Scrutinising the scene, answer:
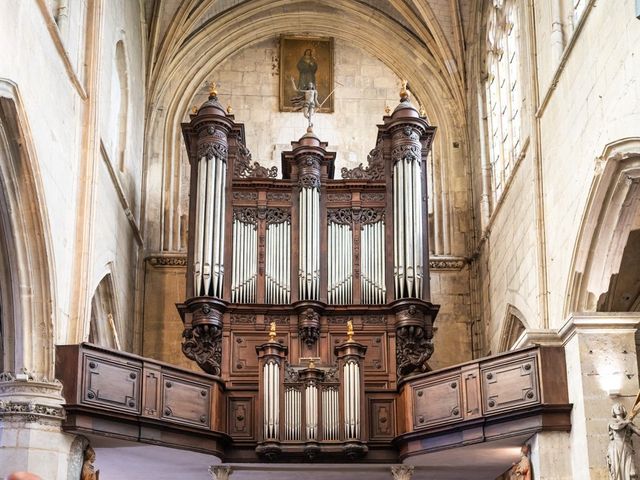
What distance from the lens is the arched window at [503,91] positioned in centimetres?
2102

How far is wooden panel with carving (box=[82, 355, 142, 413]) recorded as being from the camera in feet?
51.3

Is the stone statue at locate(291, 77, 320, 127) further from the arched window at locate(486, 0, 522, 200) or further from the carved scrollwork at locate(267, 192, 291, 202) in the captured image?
the arched window at locate(486, 0, 522, 200)

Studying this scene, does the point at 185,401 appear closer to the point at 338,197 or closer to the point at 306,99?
the point at 338,197

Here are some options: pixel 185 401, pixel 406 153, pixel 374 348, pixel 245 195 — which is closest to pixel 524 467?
pixel 374 348

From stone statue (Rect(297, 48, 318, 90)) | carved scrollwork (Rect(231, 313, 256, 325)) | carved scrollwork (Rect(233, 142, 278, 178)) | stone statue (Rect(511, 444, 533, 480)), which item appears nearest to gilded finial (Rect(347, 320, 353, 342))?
carved scrollwork (Rect(231, 313, 256, 325))

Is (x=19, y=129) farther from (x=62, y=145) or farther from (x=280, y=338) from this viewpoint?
(x=280, y=338)

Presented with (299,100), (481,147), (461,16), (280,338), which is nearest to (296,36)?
(299,100)

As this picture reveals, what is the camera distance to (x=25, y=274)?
50.4 feet

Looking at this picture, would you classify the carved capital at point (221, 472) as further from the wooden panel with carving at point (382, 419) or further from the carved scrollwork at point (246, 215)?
the carved scrollwork at point (246, 215)

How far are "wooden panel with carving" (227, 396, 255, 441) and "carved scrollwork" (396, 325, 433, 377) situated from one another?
2717mm

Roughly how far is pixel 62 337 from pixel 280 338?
15.1 ft

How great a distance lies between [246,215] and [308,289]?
1897 mm

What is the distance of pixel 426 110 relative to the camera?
2567cm

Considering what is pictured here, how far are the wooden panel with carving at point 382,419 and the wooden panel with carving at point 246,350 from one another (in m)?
2.10
